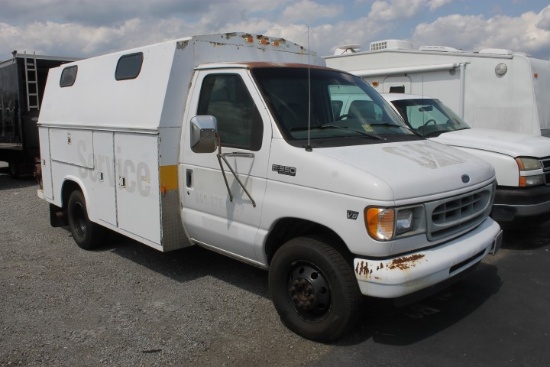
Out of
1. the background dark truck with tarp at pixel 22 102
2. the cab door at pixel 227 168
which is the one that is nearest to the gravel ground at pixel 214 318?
the cab door at pixel 227 168

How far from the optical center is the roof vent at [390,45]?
10383 mm

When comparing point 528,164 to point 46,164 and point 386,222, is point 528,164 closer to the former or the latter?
point 386,222

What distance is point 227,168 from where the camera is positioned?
4461 mm

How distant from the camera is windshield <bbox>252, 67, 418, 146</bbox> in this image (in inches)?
165

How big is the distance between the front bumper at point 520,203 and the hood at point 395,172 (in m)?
2.24

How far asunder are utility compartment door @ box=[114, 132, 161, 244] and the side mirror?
89 cm

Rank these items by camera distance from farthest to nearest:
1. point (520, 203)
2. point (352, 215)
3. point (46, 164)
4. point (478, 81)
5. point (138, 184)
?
point (478, 81) < point (46, 164) < point (520, 203) < point (138, 184) < point (352, 215)

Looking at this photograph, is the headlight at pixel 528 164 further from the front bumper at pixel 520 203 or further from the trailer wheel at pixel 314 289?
the trailer wheel at pixel 314 289

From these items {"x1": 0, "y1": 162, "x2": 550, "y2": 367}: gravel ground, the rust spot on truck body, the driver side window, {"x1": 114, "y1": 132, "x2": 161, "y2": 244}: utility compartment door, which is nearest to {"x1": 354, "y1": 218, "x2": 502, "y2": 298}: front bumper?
the rust spot on truck body

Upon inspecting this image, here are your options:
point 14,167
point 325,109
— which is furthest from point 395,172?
point 14,167

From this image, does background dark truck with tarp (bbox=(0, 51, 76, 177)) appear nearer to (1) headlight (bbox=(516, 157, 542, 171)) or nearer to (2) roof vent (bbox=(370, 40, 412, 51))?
(2) roof vent (bbox=(370, 40, 412, 51))

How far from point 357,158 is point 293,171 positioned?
1.61 ft

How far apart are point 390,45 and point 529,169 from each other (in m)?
4.92

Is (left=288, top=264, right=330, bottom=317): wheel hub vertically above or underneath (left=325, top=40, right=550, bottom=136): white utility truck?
underneath
